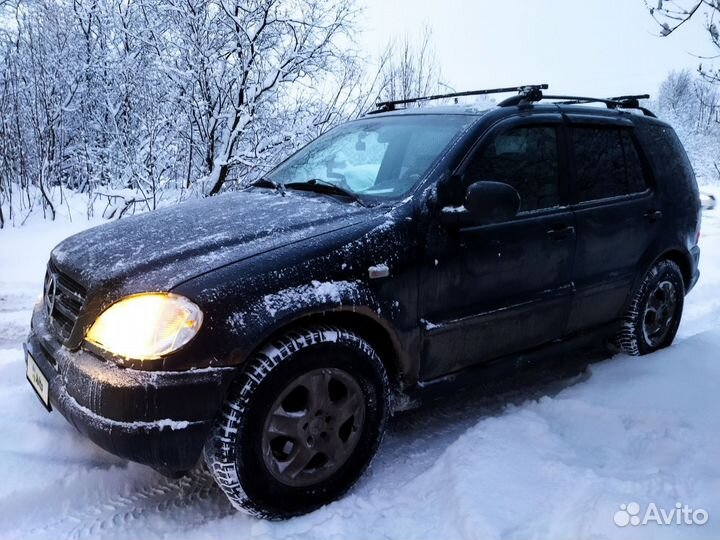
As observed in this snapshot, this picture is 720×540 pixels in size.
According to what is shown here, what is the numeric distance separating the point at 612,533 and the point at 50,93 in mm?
10668

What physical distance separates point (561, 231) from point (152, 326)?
7.23ft

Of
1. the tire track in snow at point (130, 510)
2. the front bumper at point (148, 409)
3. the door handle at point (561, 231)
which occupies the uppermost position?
the door handle at point (561, 231)

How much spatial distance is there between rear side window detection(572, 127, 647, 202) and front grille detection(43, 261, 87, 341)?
Result: 2682 millimetres

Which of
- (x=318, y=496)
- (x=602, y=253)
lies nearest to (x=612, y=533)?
(x=318, y=496)

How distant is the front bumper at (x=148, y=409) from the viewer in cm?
196

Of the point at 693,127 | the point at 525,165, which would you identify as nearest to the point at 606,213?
the point at 525,165

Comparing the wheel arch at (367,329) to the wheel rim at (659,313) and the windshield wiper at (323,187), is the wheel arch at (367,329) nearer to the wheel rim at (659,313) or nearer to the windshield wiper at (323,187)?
the windshield wiper at (323,187)

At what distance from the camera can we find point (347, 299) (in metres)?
2.30

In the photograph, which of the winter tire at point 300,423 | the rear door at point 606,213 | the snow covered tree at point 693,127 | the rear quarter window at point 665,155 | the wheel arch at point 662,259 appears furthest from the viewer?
the snow covered tree at point 693,127

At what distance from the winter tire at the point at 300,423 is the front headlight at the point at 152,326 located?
0.92 ft

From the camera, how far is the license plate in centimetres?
232

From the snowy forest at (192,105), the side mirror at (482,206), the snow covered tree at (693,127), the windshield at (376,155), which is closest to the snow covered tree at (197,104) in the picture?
the snowy forest at (192,105)

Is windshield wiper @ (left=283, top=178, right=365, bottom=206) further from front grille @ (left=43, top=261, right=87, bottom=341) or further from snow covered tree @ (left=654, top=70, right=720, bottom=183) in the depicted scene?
snow covered tree @ (left=654, top=70, right=720, bottom=183)

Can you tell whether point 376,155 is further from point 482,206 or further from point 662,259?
point 662,259
